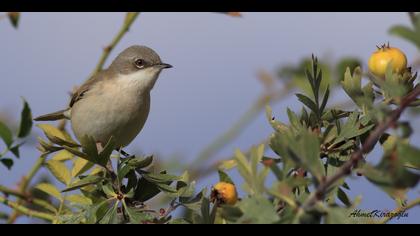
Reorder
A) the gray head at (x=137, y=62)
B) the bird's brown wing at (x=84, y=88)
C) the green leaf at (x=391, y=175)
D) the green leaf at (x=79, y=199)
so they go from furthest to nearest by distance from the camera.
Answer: the gray head at (x=137, y=62)
the bird's brown wing at (x=84, y=88)
the green leaf at (x=79, y=199)
the green leaf at (x=391, y=175)

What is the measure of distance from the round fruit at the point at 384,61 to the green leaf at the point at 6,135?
145 centimetres

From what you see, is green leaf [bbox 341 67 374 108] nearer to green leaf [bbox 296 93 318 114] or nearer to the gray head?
green leaf [bbox 296 93 318 114]

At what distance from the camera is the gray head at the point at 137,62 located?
18.4ft

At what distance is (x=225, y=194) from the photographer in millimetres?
2172

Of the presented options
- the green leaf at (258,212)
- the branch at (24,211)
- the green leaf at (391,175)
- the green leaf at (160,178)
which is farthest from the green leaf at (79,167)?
the green leaf at (391,175)

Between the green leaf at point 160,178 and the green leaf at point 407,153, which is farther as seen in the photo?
the green leaf at point 160,178

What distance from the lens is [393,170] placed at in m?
1.35

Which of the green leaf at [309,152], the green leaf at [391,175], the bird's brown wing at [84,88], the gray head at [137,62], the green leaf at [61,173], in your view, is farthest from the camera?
the gray head at [137,62]

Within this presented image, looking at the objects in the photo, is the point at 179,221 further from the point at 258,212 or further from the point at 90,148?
the point at 90,148

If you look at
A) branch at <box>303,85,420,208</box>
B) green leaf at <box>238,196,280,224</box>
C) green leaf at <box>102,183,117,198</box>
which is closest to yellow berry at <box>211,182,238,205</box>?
green leaf at <box>102,183,117,198</box>

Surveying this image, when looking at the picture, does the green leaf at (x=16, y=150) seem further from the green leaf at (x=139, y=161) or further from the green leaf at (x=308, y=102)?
the green leaf at (x=308, y=102)

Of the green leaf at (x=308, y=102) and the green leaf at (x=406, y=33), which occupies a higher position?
the green leaf at (x=406, y=33)

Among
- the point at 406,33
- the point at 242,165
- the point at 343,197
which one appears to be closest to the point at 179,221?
the point at 242,165
